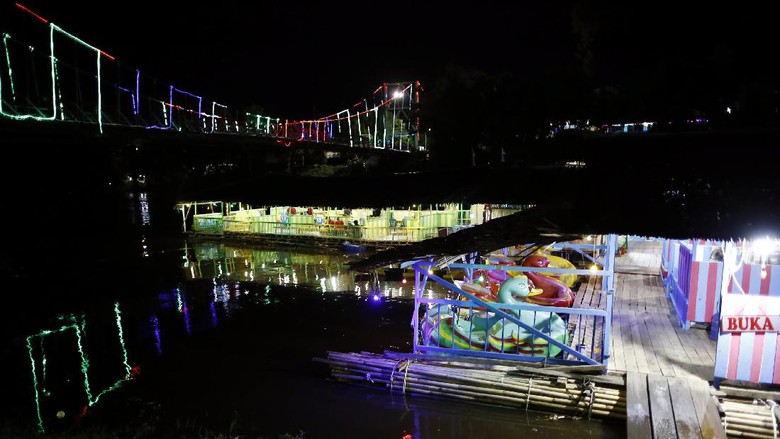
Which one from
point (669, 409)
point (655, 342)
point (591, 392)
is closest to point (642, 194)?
point (669, 409)

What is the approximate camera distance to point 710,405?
639 centimetres

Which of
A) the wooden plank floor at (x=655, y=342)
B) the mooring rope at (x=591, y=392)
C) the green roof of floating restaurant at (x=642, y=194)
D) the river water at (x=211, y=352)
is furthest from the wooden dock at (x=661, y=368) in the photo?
the green roof of floating restaurant at (x=642, y=194)

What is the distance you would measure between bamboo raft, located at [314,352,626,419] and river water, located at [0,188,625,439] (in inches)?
8.5

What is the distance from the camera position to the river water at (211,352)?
7.77 meters

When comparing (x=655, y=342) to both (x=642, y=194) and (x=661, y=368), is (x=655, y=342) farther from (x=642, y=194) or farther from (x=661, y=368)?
(x=642, y=194)

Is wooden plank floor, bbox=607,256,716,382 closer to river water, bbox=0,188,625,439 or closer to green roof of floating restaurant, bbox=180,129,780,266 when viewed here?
river water, bbox=0,188,625,439

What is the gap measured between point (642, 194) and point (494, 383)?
12.0ft

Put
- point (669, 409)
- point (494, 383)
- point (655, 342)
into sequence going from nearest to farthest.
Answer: point (669, 409) < point (494, 383) < point (655, 342)

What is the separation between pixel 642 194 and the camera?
625 centimetres

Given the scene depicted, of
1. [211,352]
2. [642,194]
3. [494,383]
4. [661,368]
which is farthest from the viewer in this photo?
[211,352]

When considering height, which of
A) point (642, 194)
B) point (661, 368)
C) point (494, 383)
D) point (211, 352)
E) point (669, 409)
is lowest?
point (211, 352)

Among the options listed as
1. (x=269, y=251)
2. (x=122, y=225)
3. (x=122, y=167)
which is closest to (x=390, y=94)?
(x=122, y=167)

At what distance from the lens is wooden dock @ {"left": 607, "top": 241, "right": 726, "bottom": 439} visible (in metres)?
6.18

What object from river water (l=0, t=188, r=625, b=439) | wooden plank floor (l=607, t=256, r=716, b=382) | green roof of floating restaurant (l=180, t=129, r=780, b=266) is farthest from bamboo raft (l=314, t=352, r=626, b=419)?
green roof of floating restaurant (l=180, t=129, r=780, b=266)
